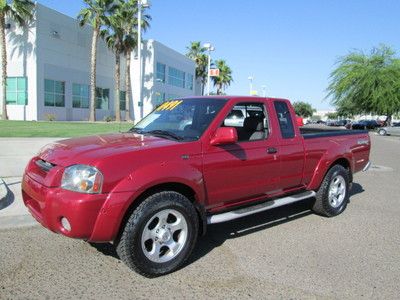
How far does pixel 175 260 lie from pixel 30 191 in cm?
165

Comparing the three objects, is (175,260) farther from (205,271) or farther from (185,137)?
(185,137)

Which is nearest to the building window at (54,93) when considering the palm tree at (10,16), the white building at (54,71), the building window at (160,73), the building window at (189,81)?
the white building at (54,71)

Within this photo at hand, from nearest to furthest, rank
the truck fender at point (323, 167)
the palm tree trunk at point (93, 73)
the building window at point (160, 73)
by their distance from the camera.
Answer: the truck fender at point (323, 167) < the palm tree trunk at point (93, 73) < the building window at point (160, 73)

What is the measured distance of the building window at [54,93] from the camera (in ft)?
122

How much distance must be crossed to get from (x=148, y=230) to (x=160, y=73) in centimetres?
5013

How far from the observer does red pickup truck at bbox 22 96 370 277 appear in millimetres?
3846

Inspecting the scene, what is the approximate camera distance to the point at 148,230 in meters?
4.15

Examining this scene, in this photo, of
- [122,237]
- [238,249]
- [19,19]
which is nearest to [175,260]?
[122,237]

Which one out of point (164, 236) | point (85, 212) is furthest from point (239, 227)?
point (85, 212)

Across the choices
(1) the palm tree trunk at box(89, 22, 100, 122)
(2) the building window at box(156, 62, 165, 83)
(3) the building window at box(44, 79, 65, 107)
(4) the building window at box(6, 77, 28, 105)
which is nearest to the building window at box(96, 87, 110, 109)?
(1) the palm tree trunk at box(89, 22, 100, 122)

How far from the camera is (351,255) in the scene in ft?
16.1

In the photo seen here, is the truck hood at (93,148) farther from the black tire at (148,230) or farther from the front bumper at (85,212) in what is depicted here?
the black tire at (148,230)

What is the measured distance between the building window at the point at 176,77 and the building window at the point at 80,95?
15926 millimetres

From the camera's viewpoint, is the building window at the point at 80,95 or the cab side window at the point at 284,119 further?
the building window at the point at 80,95
